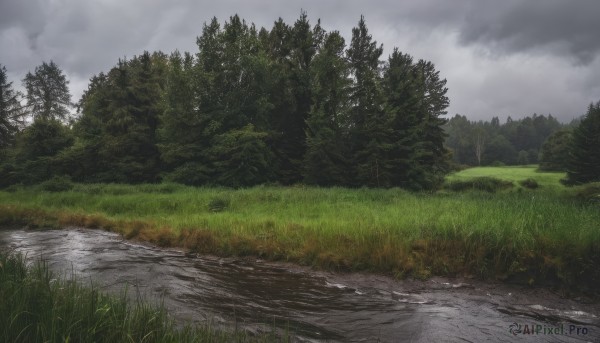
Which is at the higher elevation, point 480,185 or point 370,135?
point 370,135

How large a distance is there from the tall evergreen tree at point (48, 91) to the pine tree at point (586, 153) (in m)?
81.8

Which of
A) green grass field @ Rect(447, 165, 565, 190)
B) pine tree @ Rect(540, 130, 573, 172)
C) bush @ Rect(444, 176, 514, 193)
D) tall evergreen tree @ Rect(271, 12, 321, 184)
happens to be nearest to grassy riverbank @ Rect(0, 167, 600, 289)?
tall evergreen tree @ Rect(271, 12, 321, 184)

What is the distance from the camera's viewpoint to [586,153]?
37375 millimetres

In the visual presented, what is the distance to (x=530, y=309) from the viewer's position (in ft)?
20.8

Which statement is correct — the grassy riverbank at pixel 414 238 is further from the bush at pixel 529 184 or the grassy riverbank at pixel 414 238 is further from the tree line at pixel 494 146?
the tree line at pixel 494 146

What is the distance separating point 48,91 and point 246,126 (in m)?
57.2

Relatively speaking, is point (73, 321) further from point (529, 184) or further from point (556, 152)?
point (556, 152)

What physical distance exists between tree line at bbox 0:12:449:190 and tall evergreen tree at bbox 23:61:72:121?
33.7 meters

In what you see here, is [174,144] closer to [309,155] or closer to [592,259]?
[309,155]

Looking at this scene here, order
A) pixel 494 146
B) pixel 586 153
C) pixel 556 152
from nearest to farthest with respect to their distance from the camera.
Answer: pixel 586 153
pixel 556 152
pixel 494 146

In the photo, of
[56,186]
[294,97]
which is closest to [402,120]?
[294,97]

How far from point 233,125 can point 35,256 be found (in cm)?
2368

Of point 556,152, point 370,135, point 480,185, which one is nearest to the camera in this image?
point 370,135

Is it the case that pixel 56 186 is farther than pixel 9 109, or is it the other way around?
pixel 9 109
